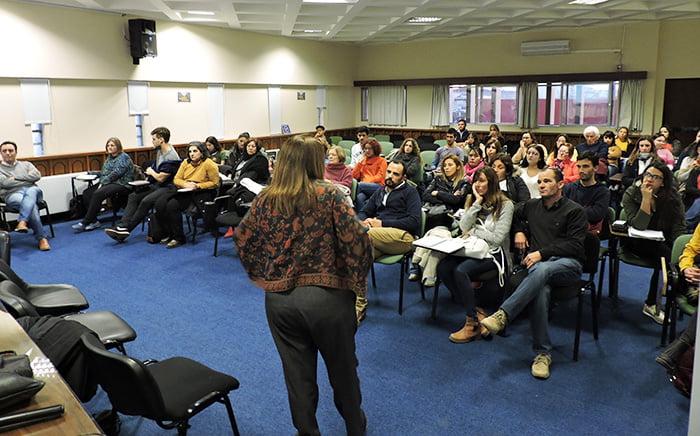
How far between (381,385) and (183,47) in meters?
8.66

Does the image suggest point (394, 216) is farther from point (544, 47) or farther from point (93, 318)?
point (544, 47)

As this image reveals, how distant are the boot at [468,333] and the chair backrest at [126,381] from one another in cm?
240

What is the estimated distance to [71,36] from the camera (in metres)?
8.36

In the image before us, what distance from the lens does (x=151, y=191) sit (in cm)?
730

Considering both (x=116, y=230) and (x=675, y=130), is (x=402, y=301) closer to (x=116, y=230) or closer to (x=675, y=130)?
(x=116, y=230)

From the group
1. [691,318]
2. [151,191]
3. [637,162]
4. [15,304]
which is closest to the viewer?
[15,304]


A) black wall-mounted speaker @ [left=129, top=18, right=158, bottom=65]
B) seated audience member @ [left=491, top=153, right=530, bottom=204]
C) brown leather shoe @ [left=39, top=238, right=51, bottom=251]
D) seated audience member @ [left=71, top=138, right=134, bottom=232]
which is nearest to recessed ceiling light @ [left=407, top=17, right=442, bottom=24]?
black wall-mounted speaker @ [left=129, top=18, right=158, bottom=65]

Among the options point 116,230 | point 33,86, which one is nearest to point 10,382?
point 116,230

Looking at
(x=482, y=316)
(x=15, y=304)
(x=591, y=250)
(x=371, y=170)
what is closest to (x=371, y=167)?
(x=371, y=170)

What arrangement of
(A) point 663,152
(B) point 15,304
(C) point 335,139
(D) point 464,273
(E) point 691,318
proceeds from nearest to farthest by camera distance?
(B) point 15,304
(E) point 691,318
(D) point 464,273
(A) point 663,152
(C) point 335,139

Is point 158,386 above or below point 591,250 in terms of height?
below

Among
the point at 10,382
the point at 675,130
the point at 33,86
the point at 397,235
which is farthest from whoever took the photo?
the point at 675,130

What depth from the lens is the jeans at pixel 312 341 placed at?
2188 millimetres

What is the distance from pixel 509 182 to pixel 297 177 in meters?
3.47
